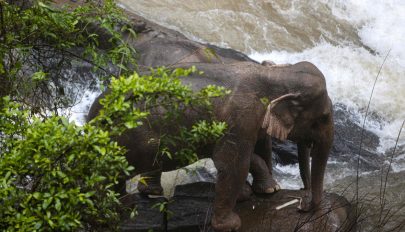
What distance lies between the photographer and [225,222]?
187 inches

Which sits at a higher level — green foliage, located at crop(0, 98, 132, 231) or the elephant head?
green foliage, located at crop(0, 98, 132, 231)

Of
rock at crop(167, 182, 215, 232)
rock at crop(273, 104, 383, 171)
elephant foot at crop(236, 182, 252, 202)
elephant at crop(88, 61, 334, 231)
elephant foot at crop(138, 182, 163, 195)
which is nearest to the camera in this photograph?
elephant at crop(88, 61, 334, 231)

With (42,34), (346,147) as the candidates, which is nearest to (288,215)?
(42,34)

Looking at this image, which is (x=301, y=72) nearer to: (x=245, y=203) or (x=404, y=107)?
(x=245, y=203)

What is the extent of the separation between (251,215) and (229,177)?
23.9 inches

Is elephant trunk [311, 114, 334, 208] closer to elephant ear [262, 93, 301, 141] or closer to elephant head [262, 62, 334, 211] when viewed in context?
elephant head [262, 62, 334, 211]

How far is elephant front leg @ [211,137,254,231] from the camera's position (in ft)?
15.0

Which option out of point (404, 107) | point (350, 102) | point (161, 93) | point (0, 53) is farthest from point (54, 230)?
point (404, 107)

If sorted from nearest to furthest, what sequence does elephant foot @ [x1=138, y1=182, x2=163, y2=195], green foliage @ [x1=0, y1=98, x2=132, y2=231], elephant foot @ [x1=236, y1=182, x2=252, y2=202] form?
green foliage @ [x1=0, y1=98, x2=132, y2=231] → elephant foot @ [x1=236, y1=182, x2=252, y2=202] → elephant foot @ [x1=138, y1=182, x2=163, y2=195]

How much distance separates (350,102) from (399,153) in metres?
1.19

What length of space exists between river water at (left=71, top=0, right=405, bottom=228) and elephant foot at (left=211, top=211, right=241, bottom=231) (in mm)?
3827

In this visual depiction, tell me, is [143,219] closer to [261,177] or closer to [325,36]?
[261,177]

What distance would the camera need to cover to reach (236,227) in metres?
4.80

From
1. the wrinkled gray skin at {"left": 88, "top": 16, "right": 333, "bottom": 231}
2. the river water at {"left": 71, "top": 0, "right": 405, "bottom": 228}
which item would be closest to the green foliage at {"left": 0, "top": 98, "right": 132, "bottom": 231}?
the wrinkled gray skin at {"left": 88, "top": 16, "right": 333, "bottom": 231}
